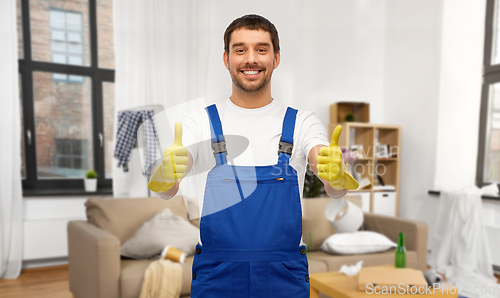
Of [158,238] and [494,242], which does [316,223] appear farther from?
[494,242]

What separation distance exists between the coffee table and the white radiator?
155 centimetres

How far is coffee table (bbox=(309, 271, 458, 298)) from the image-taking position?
1.54m

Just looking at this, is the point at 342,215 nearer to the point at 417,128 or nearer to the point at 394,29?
the point at 417,128

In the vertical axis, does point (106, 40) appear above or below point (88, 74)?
above

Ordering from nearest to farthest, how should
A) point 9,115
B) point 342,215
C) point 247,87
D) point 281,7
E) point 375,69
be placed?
point 247,87 → point 281,7 → point 342,215 → point 9,115 → point 375,69

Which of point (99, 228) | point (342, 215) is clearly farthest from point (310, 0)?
point (99, 228)

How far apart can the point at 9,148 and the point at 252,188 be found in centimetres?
263

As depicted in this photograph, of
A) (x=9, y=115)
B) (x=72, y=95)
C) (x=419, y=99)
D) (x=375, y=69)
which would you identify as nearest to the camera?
(x=9, y=115)

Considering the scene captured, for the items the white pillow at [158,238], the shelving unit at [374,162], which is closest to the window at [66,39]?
the white pillow at [158,238]

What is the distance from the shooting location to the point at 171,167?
500mm

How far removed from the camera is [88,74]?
10.3 ft

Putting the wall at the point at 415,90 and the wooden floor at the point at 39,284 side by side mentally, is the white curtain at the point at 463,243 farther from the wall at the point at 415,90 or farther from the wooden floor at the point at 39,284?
the wooden floor at the point at 39,284

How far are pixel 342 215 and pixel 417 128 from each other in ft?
5.89

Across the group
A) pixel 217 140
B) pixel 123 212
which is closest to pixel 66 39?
pixel 123 212
